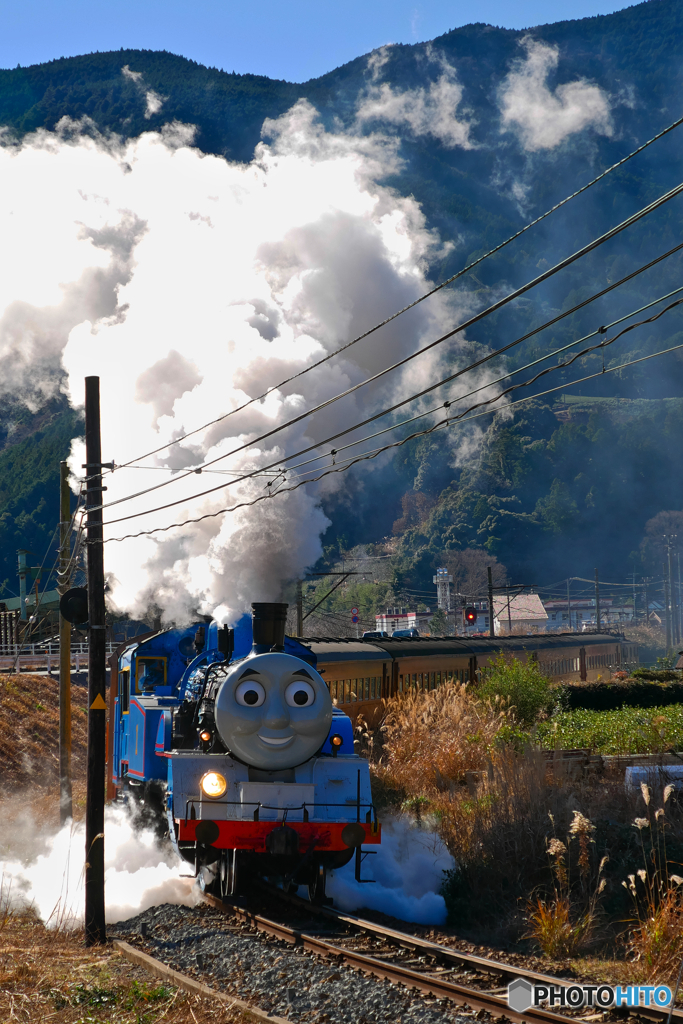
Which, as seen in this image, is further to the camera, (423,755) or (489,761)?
(423,755)

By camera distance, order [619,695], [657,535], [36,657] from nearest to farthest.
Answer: [619,695], [36,657], [657,535]

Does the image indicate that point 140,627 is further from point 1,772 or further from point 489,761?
point 489,761

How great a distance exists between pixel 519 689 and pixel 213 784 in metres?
9.69

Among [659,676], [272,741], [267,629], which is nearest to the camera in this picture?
[272,741]

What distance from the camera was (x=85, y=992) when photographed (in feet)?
24.0

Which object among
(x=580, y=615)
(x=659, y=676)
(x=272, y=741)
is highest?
(x=580, y=615)

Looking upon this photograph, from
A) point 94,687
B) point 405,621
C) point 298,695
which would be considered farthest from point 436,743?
point 405,621

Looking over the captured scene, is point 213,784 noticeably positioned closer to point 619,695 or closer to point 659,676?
point 619,695

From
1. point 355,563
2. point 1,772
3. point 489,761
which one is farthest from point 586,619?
point 489,761

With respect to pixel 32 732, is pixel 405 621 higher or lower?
higher

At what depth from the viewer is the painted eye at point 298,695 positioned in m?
10.2

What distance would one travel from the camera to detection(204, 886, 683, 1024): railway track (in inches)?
249

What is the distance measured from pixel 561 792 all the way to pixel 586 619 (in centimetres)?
10398

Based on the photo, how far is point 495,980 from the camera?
23.7ft
